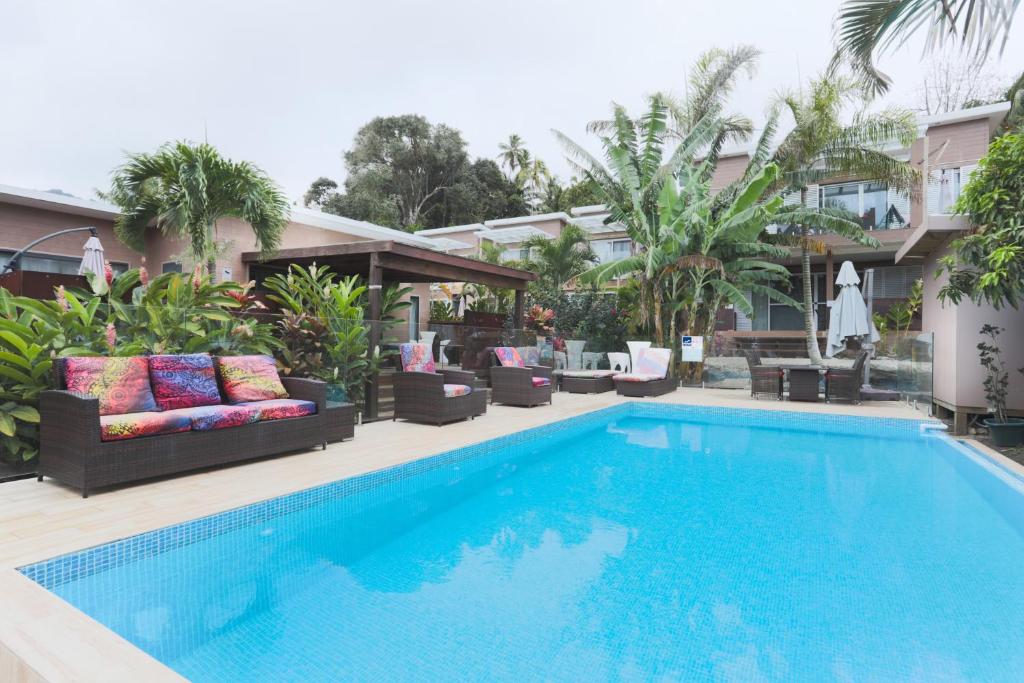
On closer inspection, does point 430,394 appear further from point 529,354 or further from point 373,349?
point 529,354

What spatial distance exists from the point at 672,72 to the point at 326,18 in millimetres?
9657

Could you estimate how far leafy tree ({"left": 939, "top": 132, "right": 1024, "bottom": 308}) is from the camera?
6.18 metres

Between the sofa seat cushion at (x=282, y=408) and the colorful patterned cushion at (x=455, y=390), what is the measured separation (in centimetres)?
193

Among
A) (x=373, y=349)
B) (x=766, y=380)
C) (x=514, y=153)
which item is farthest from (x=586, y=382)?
(x=514, y=153)

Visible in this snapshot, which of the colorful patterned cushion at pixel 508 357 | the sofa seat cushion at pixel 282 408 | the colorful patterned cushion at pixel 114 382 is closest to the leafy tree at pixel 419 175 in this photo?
the colorful patterned cushion at pixel 508 357

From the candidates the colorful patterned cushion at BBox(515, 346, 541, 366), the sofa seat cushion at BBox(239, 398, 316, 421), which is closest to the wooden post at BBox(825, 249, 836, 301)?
the colorful patterned cushion at BBox(515, 346, 541, 366)

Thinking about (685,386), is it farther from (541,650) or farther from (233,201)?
(541,650)

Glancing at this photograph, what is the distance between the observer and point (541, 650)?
7.91 feet

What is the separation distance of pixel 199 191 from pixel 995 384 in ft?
34.8

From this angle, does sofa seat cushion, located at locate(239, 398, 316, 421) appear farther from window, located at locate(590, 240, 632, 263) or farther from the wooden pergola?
window, located at locate(590, 240, 632, 263)

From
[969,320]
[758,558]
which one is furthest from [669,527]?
[969,320]

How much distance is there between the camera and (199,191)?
6859mm

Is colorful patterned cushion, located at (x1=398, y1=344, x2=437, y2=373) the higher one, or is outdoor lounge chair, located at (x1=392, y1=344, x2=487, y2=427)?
colorful patterned cushion, located at (x1=398, y1=344, x2=437, y2=373)

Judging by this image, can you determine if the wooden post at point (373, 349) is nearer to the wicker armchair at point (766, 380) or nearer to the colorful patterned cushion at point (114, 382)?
the colorful patterned cushion at point (114, 382)
